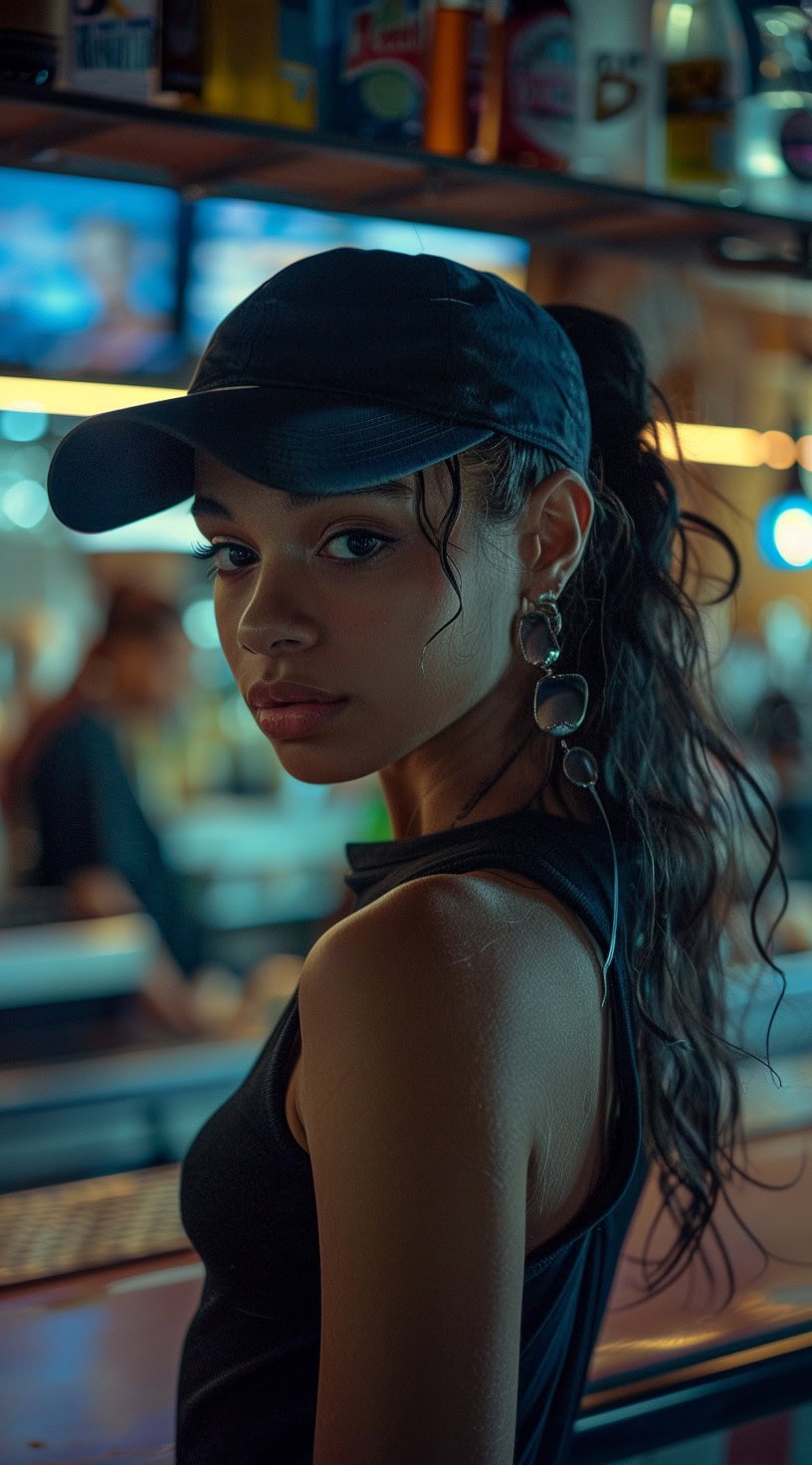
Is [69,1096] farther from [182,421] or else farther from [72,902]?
[182,421]

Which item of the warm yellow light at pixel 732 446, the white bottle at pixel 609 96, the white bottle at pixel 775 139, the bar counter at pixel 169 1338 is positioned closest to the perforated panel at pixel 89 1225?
the bar counter at pixel 169 1338

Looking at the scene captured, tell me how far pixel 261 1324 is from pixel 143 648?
7.80 ft

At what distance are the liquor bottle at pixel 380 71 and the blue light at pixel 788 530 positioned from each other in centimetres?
158

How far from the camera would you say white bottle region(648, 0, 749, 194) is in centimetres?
167

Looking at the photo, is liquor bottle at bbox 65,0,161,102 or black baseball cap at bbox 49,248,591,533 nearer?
black baseball cap at bbox 49,248,591,533

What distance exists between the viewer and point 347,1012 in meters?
0.68

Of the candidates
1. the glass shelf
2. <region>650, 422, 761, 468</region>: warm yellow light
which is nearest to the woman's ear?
the glass shelf

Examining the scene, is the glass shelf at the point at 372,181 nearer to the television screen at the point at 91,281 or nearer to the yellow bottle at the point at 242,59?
the yellow bottle at the point at 242,59

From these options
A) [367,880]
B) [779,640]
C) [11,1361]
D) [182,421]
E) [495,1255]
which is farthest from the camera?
[779,640]

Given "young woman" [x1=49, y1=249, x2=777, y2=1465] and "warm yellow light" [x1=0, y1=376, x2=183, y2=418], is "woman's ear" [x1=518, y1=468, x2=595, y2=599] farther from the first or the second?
"warm yellow light" [x1=0, y1=376, x2=183, y2=418]

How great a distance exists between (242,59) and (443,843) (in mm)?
944

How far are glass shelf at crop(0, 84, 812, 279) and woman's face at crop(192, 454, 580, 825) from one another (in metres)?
0.64

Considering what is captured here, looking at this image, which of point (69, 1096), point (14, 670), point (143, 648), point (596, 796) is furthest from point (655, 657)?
point (14, 670)

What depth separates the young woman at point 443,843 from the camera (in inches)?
26.1
